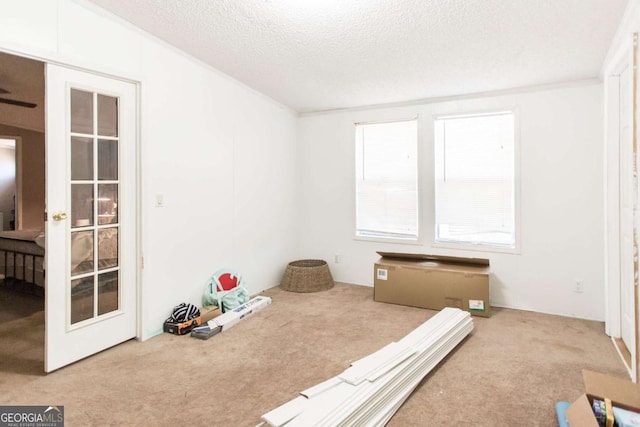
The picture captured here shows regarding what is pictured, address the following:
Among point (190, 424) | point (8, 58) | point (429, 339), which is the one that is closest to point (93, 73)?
point (8, 58)

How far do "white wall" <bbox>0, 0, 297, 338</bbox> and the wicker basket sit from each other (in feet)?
0.87

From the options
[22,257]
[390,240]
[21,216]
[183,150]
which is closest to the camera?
[183,150]

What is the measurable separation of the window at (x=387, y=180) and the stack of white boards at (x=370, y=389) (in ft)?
6.56

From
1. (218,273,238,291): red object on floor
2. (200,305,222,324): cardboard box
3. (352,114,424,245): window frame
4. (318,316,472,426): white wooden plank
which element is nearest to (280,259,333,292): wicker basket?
(352,114,424,245): window frame

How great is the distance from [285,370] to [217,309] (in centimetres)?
118

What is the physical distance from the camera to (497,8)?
2225 millimetres

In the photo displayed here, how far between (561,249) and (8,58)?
18.0ft

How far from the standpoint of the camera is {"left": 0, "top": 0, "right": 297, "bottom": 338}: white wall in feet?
7.44

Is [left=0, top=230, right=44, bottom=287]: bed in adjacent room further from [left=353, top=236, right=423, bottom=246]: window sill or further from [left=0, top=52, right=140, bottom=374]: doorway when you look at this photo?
[left=353, top=236, right=423, bottom=246]: window sill

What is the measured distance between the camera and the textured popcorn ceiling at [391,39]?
2.25 meters

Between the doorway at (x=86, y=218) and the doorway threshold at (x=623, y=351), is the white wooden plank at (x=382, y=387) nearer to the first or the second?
the doorway threshold at (x=623, y=351)

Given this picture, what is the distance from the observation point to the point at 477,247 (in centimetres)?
389

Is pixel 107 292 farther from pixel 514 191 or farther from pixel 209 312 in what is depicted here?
pixel 514 191

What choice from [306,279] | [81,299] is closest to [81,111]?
[81,299]
